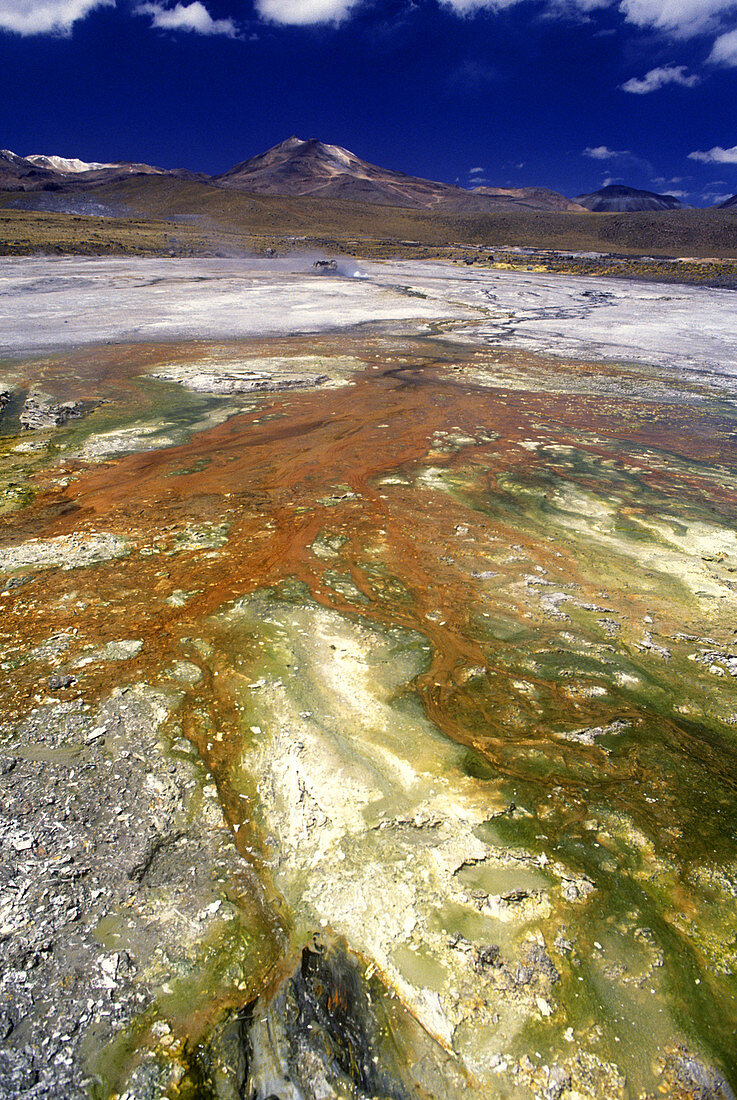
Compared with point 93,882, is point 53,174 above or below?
above

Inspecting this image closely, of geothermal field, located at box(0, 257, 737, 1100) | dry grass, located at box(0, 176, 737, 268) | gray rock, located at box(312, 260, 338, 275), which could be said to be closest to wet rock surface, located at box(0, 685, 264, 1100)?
geothermal field, located at box(0, 257, 737, 1100)

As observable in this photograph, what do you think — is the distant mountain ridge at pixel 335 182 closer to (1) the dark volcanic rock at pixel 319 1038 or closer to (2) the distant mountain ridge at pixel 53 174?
(2) the distant mountain ridge at pixel 53 174

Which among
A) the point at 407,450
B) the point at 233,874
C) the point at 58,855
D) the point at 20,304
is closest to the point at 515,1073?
the point at 233,874

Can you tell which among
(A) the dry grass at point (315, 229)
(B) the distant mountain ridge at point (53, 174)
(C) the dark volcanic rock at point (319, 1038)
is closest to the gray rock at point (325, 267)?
(A) the dry grass at point (315, 229)

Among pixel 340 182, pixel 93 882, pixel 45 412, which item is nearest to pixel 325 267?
pixel 45 412

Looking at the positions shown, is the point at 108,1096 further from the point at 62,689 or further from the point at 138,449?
the point at 138,449

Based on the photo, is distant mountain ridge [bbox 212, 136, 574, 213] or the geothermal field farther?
distant mountain ridge [bbox 212, 136, 574, 213]

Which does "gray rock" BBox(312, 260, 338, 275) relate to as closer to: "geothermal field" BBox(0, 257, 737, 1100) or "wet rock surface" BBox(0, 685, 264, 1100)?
"geothermal field" BBox(0, 257, 737, 1100)

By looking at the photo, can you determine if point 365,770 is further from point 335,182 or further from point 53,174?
point 53,174
